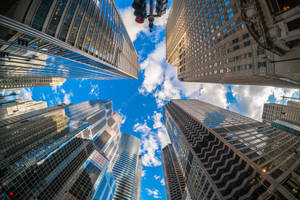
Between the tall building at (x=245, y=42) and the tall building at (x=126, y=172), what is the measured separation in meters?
121

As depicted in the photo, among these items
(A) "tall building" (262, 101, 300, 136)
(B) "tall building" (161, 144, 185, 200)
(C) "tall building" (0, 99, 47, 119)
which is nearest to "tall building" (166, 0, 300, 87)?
(A) "tall building" (262, 101, 300, 136)

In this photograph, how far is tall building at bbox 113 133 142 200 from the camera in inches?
3738

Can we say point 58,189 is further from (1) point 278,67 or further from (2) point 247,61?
(2) point 247,61

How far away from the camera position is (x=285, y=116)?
85.9 m

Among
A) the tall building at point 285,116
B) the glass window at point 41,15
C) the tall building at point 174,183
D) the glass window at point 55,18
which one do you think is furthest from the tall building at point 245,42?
the tall building at point 174,183

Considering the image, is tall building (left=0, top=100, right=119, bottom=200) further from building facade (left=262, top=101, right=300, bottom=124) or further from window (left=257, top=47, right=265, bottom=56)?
building facade (left=262, top=101, right=300, bottom=124)

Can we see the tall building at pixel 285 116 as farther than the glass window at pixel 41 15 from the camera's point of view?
Yes

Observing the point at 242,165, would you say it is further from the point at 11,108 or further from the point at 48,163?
the point at 11,108

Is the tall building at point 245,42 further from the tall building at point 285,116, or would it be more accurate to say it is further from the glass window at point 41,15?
the tall building at point 285,116

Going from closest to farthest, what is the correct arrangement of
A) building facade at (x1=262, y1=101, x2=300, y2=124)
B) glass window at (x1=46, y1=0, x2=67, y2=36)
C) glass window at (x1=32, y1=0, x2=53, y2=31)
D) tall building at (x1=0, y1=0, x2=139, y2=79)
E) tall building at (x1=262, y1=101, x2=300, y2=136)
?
tall building at (x1=0, y1=0, x2=139, y2=79) → glass window at (x1=32, y1=0, x2=53, y2=31) → glass window at (x1=46, y1=0, x2=67, y2=36) → tall building at (x1=262, y1=101, x2=300, y2=136) → building facade at (x1=262, y1=101, x2=300, y2=124)

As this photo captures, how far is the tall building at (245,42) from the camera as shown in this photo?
7086 millimetres

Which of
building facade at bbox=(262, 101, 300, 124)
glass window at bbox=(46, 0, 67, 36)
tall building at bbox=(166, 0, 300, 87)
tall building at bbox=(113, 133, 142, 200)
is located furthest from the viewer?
tall building at bbox=(113, 133, 142, 200)

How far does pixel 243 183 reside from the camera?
29.3 m

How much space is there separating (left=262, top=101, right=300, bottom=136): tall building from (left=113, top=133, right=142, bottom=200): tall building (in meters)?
128
